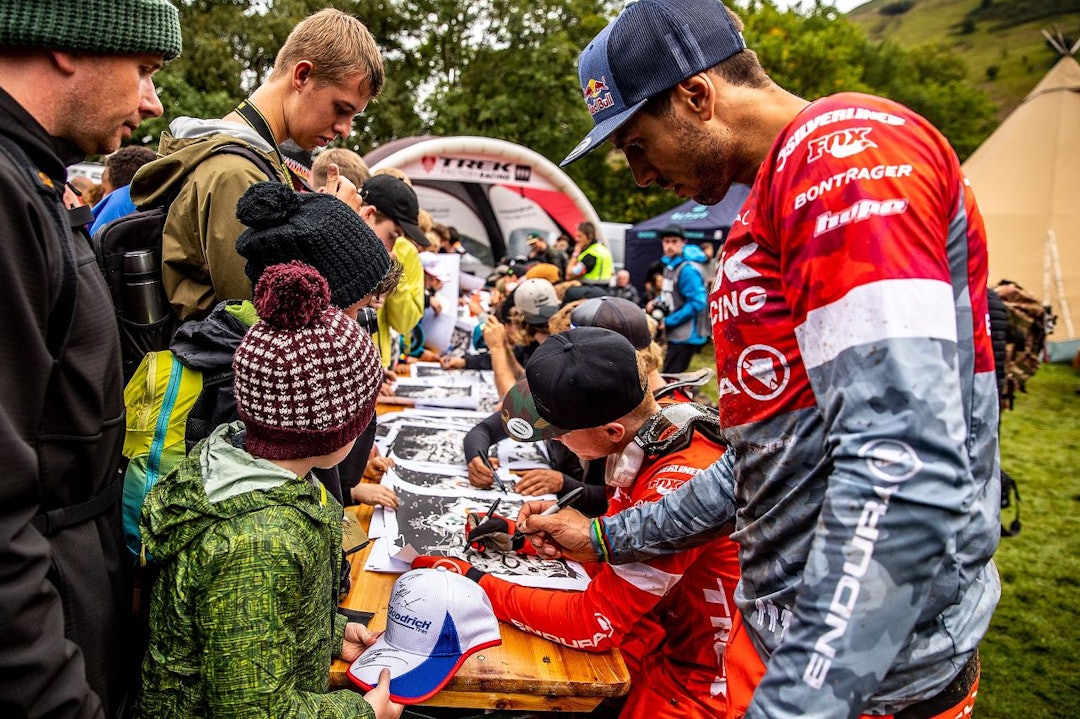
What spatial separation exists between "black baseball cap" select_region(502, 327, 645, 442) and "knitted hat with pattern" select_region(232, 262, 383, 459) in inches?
28.0

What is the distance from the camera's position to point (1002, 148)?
39.0ft

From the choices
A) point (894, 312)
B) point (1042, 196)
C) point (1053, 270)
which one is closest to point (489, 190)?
point (1042, 196)

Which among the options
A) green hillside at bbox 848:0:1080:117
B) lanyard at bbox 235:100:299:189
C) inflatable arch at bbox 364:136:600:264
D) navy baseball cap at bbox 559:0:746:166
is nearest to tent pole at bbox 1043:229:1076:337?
inflatable arch at bbox 364:136:600:264

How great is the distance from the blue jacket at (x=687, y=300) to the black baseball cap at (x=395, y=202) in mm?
4890

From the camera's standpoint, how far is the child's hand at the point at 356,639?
1506 millimetres

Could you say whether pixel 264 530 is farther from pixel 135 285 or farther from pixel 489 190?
pixel 489 190

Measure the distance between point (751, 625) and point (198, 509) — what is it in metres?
0.96

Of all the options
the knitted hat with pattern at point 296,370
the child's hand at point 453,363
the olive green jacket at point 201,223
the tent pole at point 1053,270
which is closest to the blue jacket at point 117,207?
the olive green jacket at point 201,223

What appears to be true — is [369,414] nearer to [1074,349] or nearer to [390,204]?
[390,204]

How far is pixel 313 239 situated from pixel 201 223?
0.31 meters

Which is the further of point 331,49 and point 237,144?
point 331,49

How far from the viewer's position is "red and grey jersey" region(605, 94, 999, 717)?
2.51 ft

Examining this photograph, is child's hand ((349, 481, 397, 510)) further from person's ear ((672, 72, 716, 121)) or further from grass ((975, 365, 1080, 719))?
grass ((975, 365, 1080, 719))

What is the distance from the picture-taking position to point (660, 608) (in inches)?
73.8
